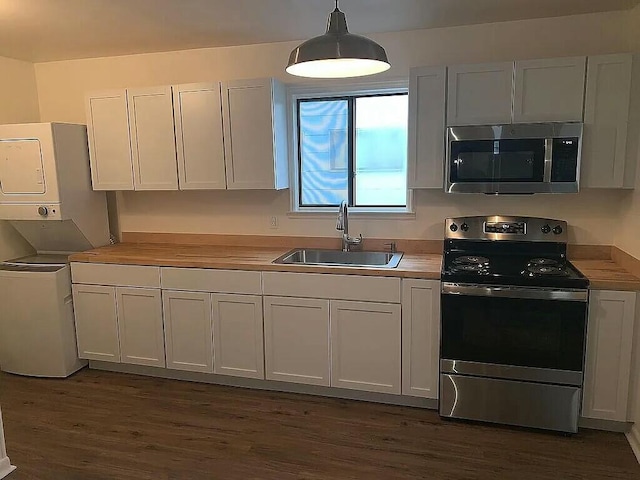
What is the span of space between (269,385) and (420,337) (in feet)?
3.69

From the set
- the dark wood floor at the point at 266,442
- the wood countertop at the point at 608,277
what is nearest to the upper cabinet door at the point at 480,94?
the wood countertop at the point at 608,277

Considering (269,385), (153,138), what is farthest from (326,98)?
(269,385)

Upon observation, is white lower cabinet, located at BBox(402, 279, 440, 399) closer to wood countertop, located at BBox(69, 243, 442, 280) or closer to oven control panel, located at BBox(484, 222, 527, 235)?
wood countertop, located at BBox(69, 243, 442, 280)

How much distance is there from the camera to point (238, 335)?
3219 millimetres

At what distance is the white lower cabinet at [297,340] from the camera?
304 cm

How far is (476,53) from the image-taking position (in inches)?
123

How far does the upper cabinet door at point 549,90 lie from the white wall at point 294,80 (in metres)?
0.33

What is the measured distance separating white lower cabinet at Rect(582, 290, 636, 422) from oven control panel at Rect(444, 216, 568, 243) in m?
0.60

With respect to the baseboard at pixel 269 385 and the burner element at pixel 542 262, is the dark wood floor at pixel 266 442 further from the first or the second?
the burner element at pixel 542 262

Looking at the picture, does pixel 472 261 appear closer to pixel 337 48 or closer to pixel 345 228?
pixel 345 228

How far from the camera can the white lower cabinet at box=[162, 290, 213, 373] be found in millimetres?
3268

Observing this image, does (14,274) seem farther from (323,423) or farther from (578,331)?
(578,331)

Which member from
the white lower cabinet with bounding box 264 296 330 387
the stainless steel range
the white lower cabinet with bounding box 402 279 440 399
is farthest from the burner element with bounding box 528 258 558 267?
the white lower cabinet with bounding box 264 296 330 387

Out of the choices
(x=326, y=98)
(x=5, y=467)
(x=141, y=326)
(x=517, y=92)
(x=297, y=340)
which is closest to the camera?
(x=5, y=467)
